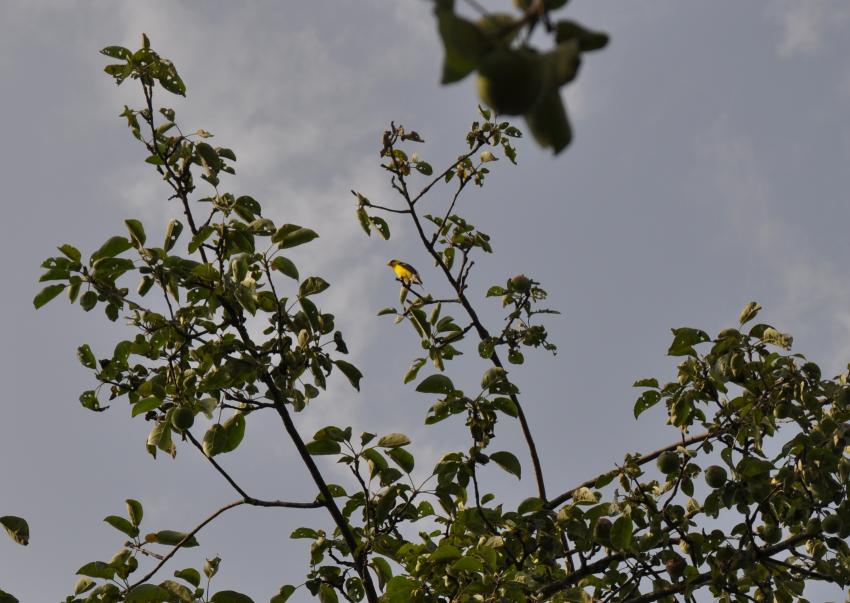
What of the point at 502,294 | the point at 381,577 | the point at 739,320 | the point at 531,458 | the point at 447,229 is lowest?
the point at 381,577

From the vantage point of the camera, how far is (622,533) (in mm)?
3840

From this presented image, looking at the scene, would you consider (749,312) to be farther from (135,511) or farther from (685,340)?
(135,511)

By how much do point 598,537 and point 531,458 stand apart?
157 centimetres

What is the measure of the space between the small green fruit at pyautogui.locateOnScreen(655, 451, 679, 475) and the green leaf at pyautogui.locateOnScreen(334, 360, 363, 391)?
5.47 feet

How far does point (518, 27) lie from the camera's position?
0.95m

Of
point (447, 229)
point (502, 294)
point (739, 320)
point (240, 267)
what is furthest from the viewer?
point (447, 229)

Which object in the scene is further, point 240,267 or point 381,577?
point 381,577

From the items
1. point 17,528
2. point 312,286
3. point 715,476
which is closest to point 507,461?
point 715,476

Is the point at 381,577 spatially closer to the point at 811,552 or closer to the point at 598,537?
the point at 598,537

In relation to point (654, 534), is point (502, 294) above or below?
above

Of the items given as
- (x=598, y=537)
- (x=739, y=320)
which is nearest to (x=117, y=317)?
(x=598, y=537)

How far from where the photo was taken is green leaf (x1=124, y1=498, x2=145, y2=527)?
3.88 metres

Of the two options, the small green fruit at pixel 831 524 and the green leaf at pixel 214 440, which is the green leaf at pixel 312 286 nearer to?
the green leaf at pixel 214 440

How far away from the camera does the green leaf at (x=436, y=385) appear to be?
383 centimetres
